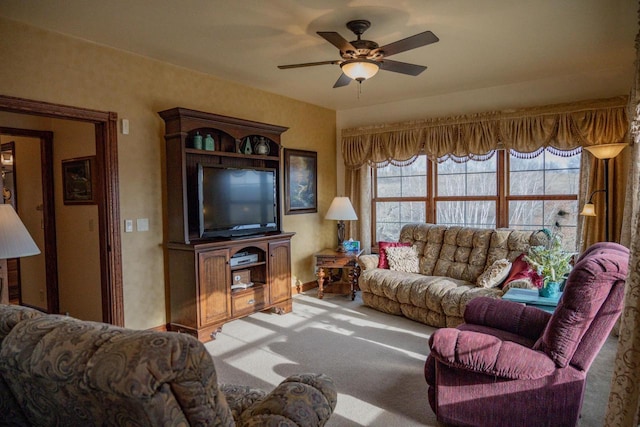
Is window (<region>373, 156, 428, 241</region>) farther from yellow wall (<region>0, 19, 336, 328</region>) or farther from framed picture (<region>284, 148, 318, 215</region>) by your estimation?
yellow wall (<region>0, 19, 336, 328</region>)

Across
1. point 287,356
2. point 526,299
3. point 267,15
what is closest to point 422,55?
point 267,15

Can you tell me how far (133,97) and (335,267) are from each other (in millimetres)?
3046

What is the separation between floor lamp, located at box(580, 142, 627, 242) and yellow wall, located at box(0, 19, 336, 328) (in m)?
3.69

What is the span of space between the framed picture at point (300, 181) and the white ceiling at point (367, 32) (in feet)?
4.04

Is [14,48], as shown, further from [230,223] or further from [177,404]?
[177,404]

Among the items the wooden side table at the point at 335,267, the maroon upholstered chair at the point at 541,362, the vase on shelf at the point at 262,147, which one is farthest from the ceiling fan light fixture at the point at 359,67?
the wooden side table at the point at 335,267

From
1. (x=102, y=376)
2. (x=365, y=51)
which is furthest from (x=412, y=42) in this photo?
(x=102, y=376)

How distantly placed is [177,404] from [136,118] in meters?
3.57

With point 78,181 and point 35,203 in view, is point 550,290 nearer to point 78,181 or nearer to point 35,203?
point 78,181

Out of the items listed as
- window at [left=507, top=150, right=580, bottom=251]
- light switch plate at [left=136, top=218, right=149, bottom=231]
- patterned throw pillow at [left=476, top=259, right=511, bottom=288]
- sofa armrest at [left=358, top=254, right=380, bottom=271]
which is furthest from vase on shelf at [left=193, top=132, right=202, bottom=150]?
window at [left=507, top=150, right=580, bottom=251]

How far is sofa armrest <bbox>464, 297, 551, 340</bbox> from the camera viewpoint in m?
2.65

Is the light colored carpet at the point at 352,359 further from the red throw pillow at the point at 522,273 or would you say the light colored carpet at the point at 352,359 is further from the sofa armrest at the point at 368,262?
the red throw pillow at the point at 522,273

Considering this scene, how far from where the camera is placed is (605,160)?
420 cm

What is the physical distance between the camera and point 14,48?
311 centimetres
